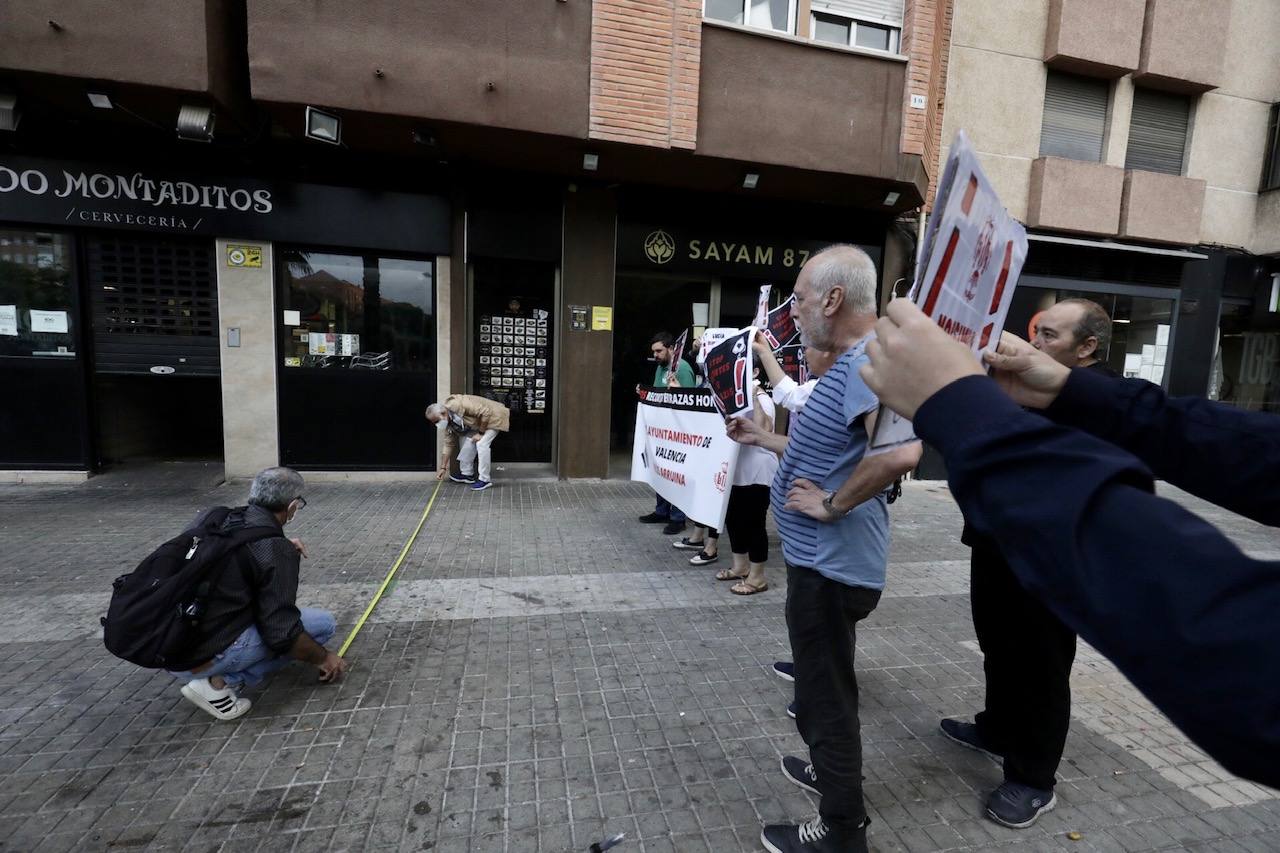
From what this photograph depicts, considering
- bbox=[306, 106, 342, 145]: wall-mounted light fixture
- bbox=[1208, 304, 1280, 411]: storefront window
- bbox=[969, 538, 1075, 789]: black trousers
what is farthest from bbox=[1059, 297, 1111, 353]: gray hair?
bbox=[1208, 304, 1280, 411]: storefront window

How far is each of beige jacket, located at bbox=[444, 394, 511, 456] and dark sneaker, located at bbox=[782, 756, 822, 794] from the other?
20.8 feet

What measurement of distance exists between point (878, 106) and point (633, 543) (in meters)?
6.30

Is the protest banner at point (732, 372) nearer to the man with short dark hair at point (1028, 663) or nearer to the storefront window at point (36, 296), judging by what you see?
the man with short dark hair at point (1028, 663)

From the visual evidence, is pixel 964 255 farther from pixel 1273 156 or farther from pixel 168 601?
pixel 1273 156

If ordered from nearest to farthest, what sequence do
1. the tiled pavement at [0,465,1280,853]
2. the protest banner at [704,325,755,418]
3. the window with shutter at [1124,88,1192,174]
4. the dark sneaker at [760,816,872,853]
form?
the dark sneaker at [760,816,872,853] < the tiled pavement at [0,465,1280,853] < the protest banner at [704,325,755,418] < the window with shutter at [1124,88,1192,174]

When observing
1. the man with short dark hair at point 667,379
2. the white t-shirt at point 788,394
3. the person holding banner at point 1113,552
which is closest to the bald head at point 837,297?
the person holding banner at point 1113,552

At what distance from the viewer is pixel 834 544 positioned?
2254 mm

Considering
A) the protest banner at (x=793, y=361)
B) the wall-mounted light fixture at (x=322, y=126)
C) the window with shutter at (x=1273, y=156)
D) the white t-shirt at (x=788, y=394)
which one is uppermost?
the window with shutter at (x=1273, y=156)

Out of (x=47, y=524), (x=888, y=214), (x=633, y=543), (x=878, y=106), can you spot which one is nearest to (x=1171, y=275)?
(x=888, y=214)

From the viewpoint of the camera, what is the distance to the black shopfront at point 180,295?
25.4ft

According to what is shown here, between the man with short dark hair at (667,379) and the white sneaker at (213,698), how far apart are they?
13.9 ft

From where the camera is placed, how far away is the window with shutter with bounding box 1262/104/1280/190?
36.3 ft

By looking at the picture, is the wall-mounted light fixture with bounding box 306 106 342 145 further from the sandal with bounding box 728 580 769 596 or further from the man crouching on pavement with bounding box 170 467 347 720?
the sandal with bounding box 728 580 769 596

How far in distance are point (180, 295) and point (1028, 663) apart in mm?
9877
